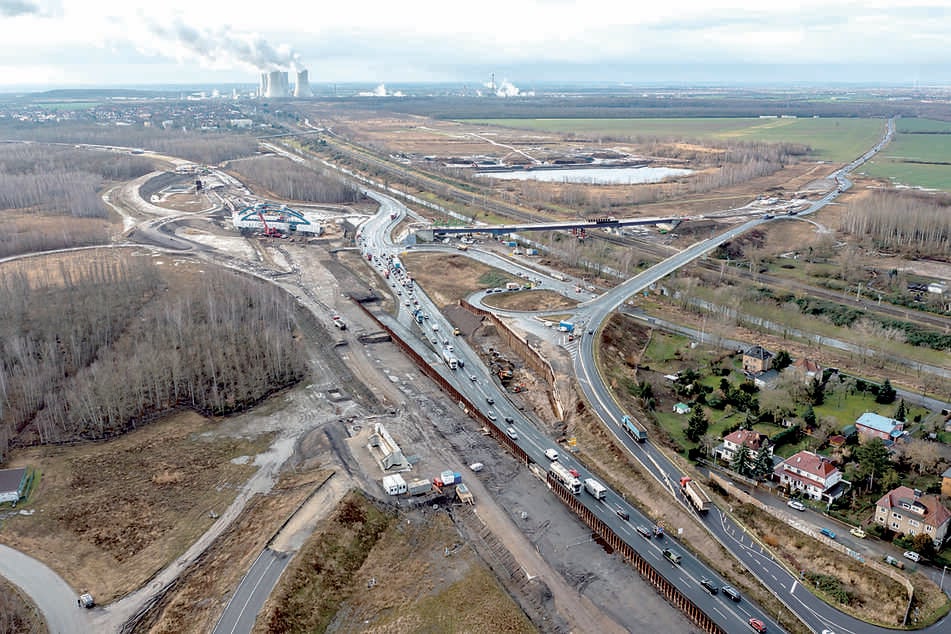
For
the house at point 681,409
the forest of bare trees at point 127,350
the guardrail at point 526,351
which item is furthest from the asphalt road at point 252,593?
the house at point 681,409

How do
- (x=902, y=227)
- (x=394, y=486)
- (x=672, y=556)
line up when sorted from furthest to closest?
1. (x=902, y=227)
2. (x=394, y=486)
3. (x=672, y=556)

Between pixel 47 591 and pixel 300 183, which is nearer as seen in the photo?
pixel 47 591

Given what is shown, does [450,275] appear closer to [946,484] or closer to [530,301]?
[530,301]

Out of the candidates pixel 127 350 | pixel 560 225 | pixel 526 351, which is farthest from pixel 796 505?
pixel 560 225

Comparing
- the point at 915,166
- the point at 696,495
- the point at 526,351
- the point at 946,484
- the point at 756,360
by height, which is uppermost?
the point at 915,166

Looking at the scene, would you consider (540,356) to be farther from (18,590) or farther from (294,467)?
(18,590)

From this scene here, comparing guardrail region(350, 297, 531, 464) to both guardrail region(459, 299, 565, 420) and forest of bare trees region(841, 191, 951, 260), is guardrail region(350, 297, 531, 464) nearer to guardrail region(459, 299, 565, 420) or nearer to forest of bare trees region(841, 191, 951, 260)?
guardrail region(459, 299, 565, 420)

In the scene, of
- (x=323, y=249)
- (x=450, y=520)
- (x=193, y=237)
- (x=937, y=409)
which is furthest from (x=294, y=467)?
(x=193, y=237)
